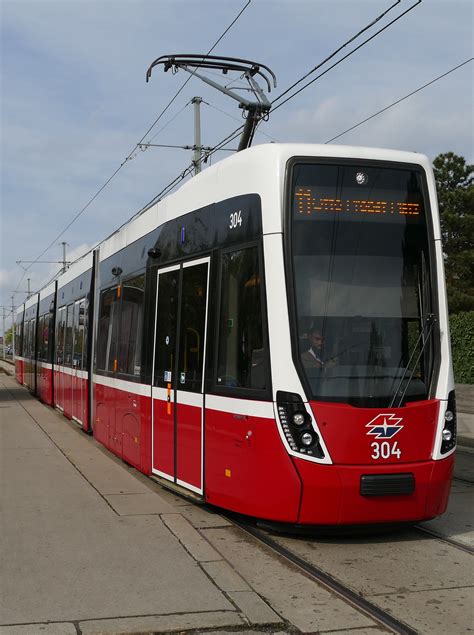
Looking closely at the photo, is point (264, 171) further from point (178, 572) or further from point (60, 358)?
point (60, 358)

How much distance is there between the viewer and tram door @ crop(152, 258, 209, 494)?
24.9 feet

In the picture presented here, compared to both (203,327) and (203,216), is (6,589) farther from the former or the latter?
(203,216)

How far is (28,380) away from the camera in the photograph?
3020 centimetres

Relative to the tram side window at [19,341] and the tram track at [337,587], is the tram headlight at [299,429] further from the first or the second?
the tram side window at [19,341]

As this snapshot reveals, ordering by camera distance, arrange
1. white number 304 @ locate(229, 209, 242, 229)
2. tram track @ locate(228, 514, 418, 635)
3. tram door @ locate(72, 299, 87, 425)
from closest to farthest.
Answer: tram track @ locate(228, 514, 418, 635), white number 304 @ locate(229, 209, 242, 229), tram door @ locate(72, 299, 87, 425)

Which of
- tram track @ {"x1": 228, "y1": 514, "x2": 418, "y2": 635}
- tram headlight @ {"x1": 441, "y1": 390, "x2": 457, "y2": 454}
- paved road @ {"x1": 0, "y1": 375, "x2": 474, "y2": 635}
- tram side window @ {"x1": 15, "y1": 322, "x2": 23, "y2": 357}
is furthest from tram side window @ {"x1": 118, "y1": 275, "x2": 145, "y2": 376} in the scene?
tram side window @ {"x1": 15, "y1": 322, "x2": 23, "y2": 357}

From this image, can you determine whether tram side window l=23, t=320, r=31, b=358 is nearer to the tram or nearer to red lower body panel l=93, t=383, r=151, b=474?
red lower body panel l=93, t=383, r=151, b=474

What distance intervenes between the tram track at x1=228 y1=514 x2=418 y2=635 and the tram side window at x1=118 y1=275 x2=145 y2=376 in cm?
319

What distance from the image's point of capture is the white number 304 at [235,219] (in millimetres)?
7066

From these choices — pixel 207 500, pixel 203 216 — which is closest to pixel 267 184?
pixel 203 216

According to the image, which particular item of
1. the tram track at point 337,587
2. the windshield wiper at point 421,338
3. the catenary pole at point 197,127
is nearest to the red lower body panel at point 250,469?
the tram track at point 337,587

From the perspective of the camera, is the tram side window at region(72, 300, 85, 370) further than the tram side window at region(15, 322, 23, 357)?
No

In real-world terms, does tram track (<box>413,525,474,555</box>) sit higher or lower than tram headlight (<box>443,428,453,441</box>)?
lower

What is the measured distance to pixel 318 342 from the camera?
6.47 m
